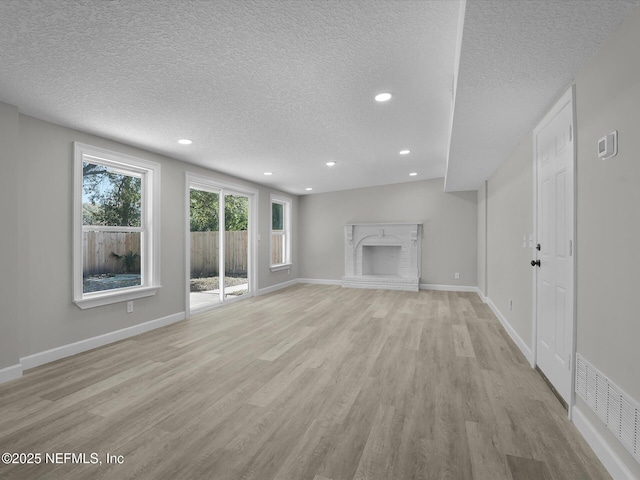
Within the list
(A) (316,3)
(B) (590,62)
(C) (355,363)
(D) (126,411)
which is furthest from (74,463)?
(B) (590,62)

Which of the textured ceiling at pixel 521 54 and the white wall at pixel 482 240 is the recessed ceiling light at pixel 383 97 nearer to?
the textured ceiling at pixel 521 54

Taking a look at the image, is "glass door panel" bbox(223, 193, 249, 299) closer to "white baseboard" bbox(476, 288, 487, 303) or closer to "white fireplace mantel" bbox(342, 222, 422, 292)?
"white fireplace mantel" bbox(342, 222, 422, 292)

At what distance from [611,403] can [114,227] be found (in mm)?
4429

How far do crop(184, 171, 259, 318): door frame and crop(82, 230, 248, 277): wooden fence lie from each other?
0.12 m

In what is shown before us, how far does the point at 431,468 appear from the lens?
62.4 inches

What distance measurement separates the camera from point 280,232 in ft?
25.0

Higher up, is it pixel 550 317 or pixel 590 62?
pixel 590 62

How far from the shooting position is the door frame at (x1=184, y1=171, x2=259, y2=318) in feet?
15.2

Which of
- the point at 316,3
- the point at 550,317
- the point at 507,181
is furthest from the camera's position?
the point at 507,181

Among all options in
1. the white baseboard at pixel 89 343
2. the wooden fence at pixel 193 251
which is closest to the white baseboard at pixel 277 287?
the wooden fence at pixel 193 251

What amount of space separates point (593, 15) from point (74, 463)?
10.8 ft

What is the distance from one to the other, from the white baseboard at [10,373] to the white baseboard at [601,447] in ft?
13.3

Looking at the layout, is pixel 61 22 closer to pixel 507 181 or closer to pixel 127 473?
pixel 127 473

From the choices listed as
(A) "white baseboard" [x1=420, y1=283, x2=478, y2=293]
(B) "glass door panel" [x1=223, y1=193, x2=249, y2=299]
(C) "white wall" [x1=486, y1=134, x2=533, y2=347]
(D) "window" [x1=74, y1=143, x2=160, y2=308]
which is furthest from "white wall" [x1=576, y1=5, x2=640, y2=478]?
(A) "white baseboard" [x1=420, y1=283, x2=478, y2=293]
